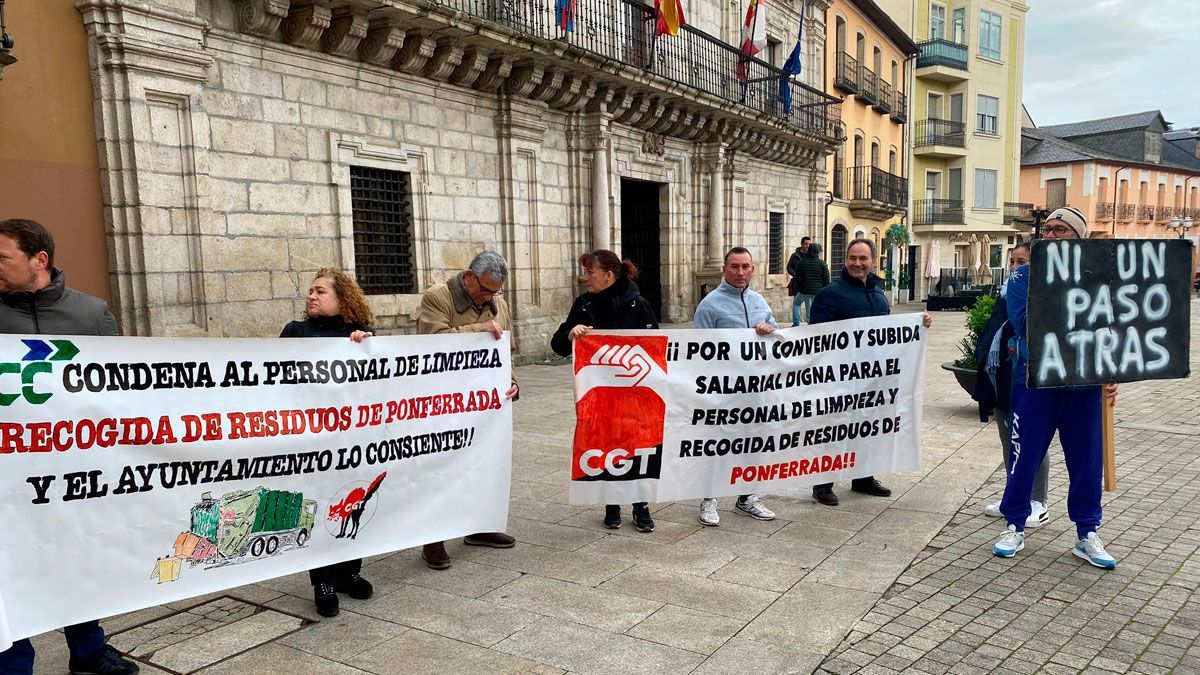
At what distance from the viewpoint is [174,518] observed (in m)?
3.23

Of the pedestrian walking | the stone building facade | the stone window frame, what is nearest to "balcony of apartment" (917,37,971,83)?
the stone building facade

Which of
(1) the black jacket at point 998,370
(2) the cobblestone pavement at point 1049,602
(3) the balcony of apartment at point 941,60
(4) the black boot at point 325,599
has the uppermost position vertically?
(3) the balcony of apartment at point 941,60

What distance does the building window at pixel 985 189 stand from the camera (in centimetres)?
3834

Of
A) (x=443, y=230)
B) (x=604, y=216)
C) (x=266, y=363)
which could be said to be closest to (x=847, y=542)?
(x=266, y=363)

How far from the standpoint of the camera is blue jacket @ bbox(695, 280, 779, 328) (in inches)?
198

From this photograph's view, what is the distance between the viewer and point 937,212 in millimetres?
36375

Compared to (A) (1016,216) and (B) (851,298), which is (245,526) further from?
(A) (1016,216)

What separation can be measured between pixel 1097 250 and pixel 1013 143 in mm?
41315

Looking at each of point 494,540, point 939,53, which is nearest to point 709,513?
point 494,540

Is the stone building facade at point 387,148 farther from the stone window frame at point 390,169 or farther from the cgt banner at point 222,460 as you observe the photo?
the cgt banner at point 222,460

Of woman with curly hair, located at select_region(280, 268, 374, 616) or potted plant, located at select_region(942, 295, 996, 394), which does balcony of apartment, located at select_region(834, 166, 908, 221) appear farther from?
woman with curly hair, located at select_region(280, 268, 374, 616)

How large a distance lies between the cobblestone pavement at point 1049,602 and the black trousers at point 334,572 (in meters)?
2.27

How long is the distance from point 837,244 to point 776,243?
676 centimetres

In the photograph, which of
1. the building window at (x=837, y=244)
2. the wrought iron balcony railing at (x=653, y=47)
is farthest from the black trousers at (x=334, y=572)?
the building window at (x=837, y=244)
